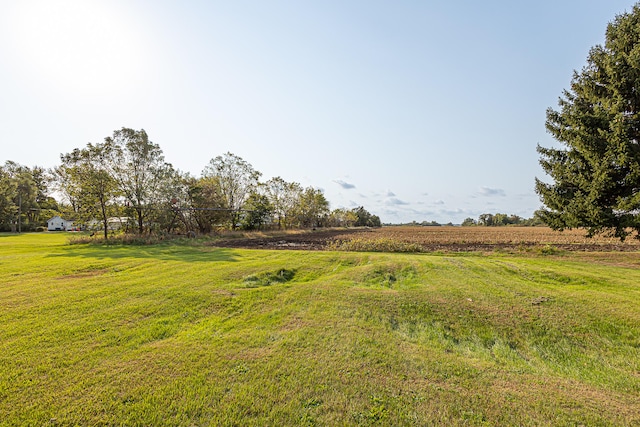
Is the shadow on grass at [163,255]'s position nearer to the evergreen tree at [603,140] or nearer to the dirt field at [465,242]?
the dirt field at [465,242]

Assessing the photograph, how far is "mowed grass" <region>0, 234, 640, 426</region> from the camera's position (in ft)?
9.68

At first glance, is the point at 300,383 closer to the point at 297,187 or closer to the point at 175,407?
the point at 175,407

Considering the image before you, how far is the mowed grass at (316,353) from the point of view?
2.95 m

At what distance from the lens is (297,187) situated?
54.7m

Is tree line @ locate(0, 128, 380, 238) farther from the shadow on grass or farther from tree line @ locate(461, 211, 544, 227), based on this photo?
tree line @ locate(461, 211, 544, 227)

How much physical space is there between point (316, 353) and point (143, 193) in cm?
2849

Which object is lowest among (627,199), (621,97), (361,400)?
(361,400)

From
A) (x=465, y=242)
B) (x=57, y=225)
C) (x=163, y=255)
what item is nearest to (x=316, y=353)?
(x=163, y=255)

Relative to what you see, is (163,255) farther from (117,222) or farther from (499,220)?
(499,220)

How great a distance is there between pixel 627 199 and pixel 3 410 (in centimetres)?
1740

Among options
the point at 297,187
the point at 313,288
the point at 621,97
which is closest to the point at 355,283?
the point at 313,288

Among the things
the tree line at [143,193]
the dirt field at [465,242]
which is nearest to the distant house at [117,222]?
the tree line at [143,193]

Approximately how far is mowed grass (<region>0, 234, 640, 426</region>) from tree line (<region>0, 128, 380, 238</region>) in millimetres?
20496

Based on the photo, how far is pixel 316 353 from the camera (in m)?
4.11
